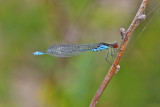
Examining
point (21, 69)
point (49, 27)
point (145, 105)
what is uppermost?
point (49, 27)

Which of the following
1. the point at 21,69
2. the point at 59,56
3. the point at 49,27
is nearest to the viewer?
the point at 59,56

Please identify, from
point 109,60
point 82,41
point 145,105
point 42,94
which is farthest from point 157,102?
point 42,94

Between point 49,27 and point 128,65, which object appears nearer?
point 128,65

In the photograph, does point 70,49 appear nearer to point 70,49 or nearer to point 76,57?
point 70,49

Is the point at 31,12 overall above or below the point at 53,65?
above

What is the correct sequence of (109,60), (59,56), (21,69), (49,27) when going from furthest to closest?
1. (21,69)
2. (49,27)
3. (59,56)
4. (109,60)

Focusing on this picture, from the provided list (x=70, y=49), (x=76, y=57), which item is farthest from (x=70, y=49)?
(x=76, y=57)

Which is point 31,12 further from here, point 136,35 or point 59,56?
point 136,35
